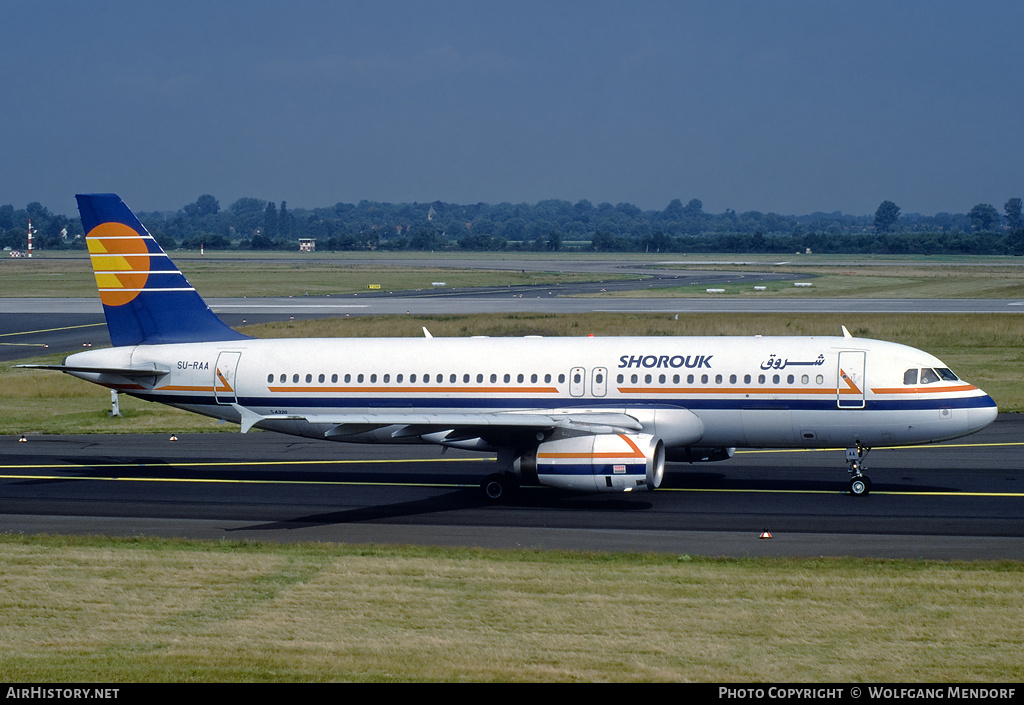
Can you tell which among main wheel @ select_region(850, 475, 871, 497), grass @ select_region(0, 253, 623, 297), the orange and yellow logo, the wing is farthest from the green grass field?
grass @ select_region(0, 253, 623, 297)

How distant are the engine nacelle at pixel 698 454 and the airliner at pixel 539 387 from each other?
5 cm

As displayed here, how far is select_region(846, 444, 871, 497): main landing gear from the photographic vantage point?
29.6 m

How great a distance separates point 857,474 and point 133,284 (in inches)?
876

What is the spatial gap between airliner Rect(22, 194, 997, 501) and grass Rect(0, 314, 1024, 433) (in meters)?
9.93

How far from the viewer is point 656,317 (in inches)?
3177

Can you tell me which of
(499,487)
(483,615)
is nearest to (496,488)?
(499,487)

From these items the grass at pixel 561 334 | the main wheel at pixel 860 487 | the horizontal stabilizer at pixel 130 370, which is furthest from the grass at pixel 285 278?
the main wheel at pixel 860 487

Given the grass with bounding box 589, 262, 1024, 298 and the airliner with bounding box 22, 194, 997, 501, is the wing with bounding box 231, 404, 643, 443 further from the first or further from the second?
the grass with bounding box 589, 262, 1024, 298

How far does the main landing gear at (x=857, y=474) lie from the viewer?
1167 inches

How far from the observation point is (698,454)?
105 feet

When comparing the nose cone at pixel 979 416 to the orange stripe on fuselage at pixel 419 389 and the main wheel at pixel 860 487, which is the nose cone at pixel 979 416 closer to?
the main wheel at pixel 860 487

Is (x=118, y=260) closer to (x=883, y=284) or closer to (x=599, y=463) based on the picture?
(x=599, y=463)

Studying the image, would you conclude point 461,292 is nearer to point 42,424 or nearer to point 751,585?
point 42,424
